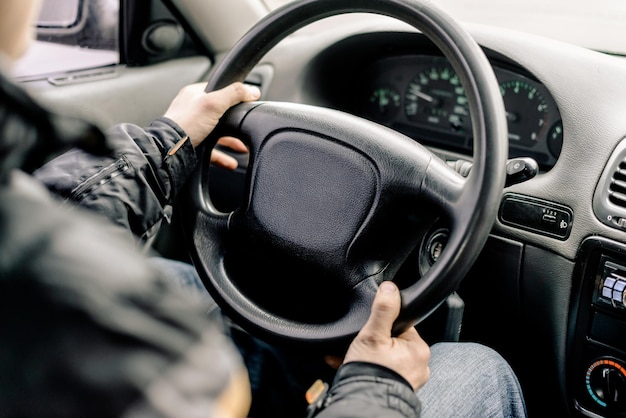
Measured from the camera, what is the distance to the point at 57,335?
394 millimetres

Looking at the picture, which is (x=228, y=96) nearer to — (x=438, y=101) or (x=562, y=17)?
(x=438, y=101)

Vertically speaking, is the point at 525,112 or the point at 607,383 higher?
the point at 525,112

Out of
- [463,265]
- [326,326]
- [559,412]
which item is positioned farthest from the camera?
[559,412]

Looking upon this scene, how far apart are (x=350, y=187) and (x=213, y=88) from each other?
0.31 meters

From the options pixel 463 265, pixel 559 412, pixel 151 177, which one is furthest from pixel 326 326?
pixel 559 412

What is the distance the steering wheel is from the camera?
82 cm

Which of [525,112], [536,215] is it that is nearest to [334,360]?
[536,215]

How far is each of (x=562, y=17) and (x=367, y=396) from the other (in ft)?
3.62

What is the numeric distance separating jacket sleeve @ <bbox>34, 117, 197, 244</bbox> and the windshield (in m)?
0.47

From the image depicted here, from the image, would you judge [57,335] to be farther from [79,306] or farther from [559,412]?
[559,412]

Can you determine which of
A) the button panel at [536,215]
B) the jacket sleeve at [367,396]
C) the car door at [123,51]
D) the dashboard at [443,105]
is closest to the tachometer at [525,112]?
the dashboard at [443,105]

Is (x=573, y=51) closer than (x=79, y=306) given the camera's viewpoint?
No

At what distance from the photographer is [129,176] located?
100cm

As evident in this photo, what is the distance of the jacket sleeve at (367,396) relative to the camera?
70cm
